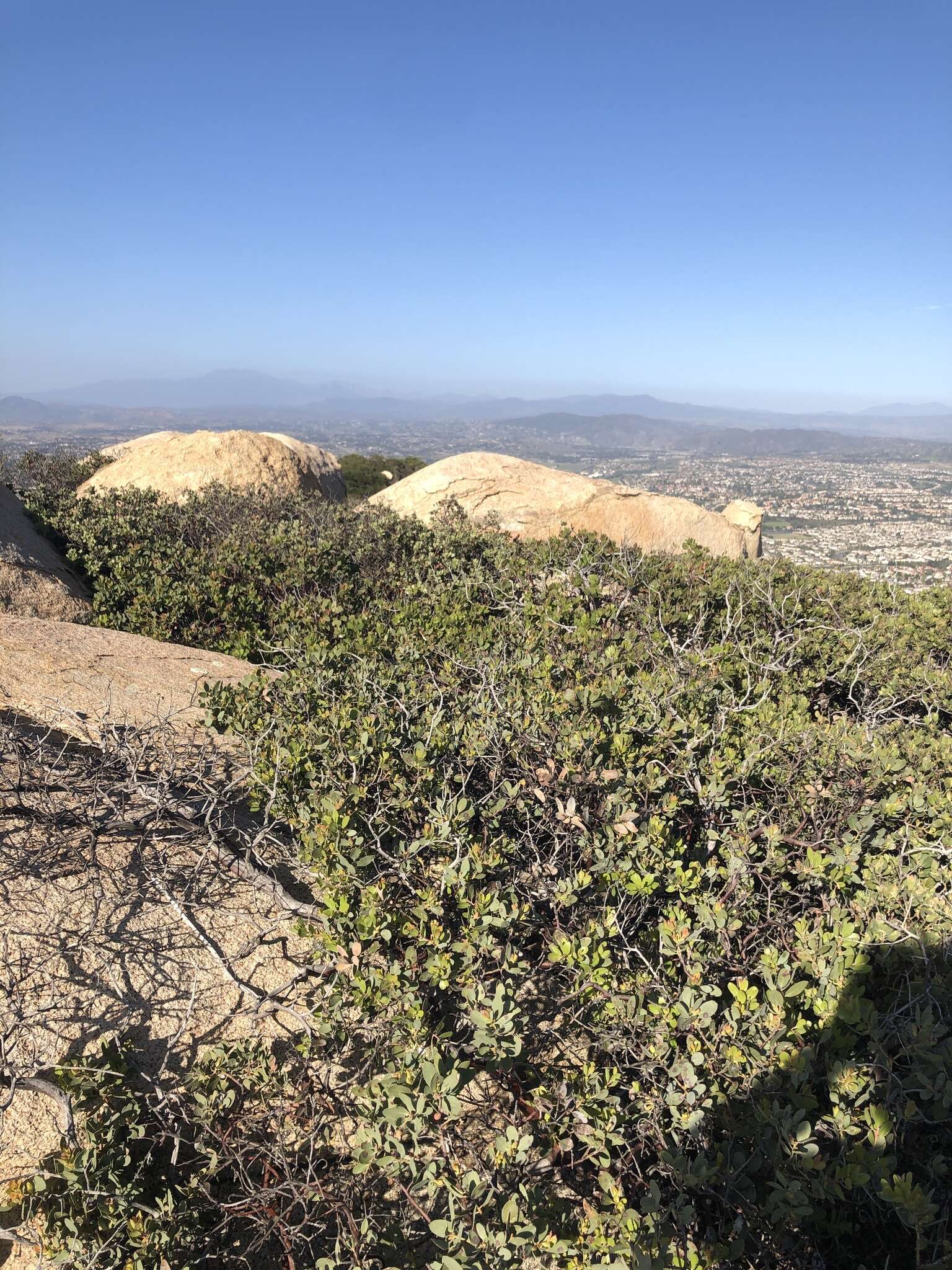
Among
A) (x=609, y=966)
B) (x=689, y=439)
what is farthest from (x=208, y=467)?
(x=689, y=439)

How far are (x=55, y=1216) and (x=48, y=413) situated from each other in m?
191

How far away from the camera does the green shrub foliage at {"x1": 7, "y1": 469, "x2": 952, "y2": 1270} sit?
221cm

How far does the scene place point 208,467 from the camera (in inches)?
510

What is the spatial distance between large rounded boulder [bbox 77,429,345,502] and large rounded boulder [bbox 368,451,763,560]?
2222 millimetres

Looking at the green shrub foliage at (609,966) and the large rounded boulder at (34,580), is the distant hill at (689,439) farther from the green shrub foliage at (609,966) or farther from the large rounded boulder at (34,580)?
the green shrub foliage at (609,966)

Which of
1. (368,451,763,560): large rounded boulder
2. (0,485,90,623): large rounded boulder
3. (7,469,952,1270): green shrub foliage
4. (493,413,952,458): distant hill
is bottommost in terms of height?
(7,469,952,1270): green shrub foliage

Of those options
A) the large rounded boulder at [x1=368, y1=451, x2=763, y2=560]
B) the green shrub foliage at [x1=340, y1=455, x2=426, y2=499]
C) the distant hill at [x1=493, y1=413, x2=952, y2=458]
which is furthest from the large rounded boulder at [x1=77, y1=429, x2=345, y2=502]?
the distant hill at [x1=493, y1=413, x2=952, y2=458]

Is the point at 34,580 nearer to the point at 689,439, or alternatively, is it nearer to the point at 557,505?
the point at 557,505

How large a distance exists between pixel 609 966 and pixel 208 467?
12.5m

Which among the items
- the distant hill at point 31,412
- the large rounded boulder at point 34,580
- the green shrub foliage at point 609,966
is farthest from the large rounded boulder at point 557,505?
the distant hill at point 31,412

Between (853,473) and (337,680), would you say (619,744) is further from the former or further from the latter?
(853,473)

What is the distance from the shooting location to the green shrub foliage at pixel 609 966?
2.21 m

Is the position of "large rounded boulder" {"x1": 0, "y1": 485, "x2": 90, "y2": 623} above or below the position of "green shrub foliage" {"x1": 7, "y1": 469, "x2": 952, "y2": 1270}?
above

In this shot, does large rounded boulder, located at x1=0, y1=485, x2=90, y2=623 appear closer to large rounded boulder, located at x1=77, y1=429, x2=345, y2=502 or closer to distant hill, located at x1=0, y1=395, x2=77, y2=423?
large rounded boulder, located at x1=77, y1=429, x2=345, y2=502
